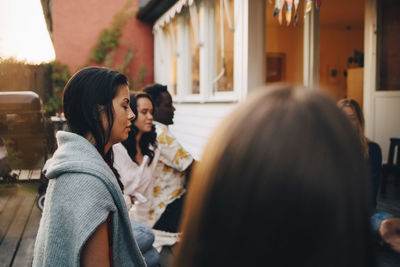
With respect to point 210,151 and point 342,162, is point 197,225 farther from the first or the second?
point 342,162

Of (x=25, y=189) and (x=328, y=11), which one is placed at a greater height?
(x=328, y=11)

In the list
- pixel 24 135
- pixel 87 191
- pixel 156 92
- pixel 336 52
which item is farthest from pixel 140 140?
pixel 336 52

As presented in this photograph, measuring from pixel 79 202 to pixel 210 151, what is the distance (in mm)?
858

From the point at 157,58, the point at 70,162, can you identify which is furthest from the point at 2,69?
the point at 157,58

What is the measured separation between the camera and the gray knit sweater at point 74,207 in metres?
1.31

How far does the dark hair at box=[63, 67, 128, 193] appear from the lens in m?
1.51

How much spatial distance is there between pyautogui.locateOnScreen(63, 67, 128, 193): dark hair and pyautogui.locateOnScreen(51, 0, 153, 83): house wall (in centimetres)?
921

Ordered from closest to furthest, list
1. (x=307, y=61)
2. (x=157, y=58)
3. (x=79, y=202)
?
(x=79, y=202) < (x=307, y=61) < (x=157, y=58)

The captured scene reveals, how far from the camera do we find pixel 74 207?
1313mm

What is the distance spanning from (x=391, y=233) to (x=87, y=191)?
3.50 ft

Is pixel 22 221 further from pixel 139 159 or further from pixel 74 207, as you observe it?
pixel 74 207

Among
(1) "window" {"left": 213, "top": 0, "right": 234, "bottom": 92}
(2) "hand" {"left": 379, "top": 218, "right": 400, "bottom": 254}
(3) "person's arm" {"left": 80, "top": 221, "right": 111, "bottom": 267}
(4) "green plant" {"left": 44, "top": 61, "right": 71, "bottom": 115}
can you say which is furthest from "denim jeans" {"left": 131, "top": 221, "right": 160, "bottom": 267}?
(4) "green plant" {"left": 44, "top": 61, "right": 71, "bottom": 115}

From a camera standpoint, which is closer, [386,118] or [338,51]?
[386,118]

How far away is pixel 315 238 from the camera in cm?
53
